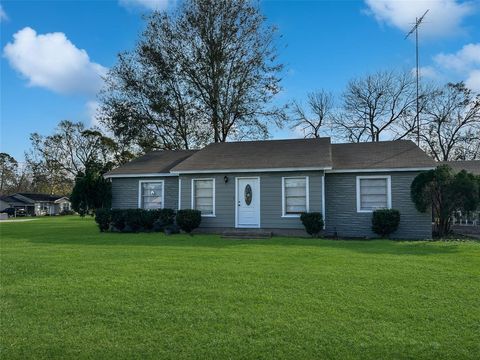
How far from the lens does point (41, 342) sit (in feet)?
14.1

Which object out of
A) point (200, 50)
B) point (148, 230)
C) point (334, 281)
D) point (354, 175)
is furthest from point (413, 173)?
point (200, 50)

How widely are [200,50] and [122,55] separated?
5736 mm

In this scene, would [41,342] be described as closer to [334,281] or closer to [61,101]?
[334,281]

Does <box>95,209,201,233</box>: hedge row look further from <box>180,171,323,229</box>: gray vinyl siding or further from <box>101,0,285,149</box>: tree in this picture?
<box>101,0,285,149</box>: tree

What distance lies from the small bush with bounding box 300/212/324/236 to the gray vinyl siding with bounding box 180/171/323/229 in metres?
0.47

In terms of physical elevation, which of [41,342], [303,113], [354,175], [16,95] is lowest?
[41,342]

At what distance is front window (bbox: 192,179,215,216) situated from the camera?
16.2m

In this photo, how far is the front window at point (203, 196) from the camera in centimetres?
1622

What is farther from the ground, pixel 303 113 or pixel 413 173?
pixel 303 113

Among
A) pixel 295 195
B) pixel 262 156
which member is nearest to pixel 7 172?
pixel 262 156

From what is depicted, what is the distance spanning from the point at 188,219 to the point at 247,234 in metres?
2.61

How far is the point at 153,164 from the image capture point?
1877cm

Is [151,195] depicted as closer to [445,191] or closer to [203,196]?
[203,196]

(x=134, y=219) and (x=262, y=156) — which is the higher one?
(x=262, y=156)
